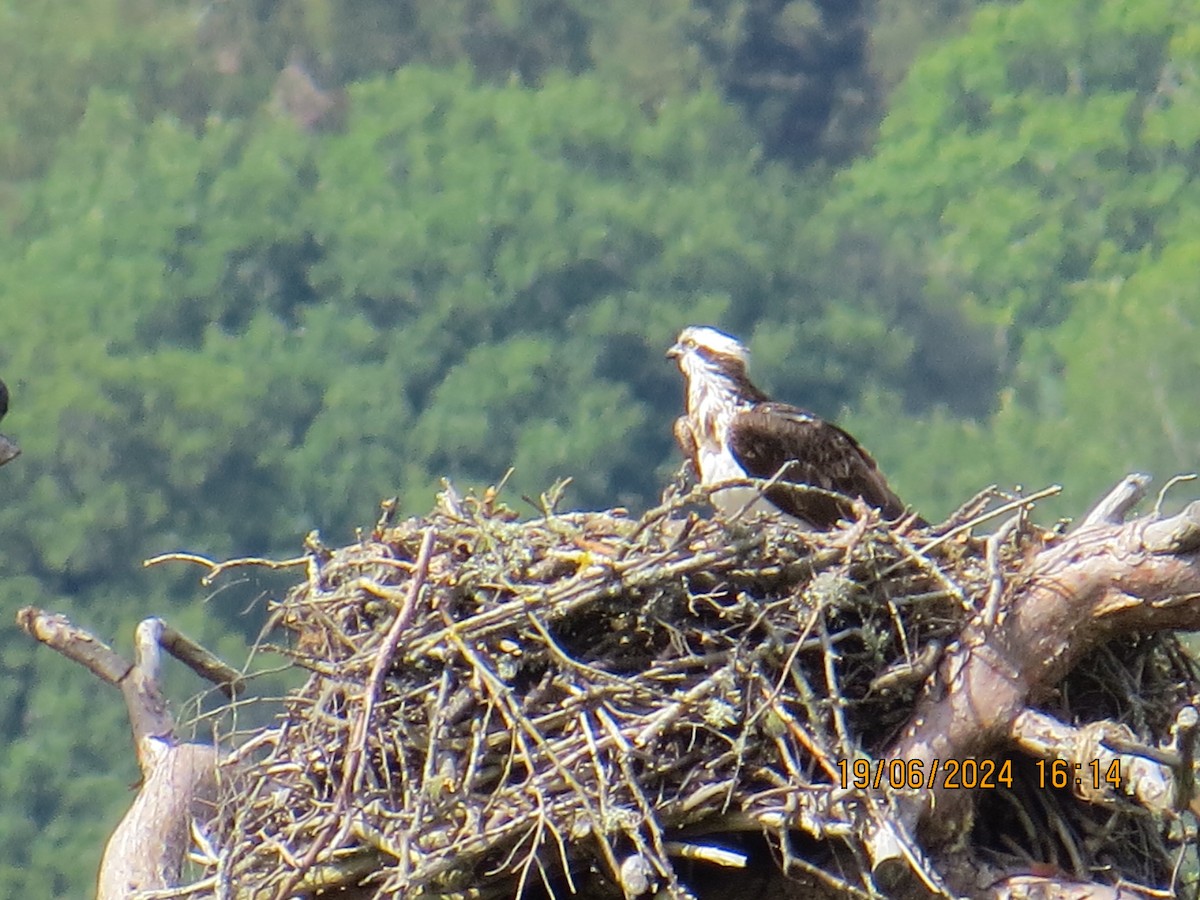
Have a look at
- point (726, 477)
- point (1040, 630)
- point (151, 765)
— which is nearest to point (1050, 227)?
point (726, 477)

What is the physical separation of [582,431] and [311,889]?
28737mm

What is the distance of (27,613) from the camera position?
751cm

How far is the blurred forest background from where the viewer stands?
109 ft

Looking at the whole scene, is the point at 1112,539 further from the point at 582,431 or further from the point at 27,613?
the point at 582,431

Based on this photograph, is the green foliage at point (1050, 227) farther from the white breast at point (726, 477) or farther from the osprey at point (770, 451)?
the white breast at point (726, 477)

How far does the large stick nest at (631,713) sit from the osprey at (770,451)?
85 centimetres

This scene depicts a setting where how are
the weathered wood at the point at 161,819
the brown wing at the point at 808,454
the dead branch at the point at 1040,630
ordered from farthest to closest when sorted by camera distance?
the brown wing at the point at 808,454
the weathered wood at the point at 161,819
the dead branch at the point at 1040,630

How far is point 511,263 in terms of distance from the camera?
40719 mm

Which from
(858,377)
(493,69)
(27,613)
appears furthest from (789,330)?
(27,613)

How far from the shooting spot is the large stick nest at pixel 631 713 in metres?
5.90

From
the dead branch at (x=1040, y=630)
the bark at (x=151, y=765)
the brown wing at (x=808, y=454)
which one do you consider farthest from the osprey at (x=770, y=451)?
the bark at (x=151, y=765)
